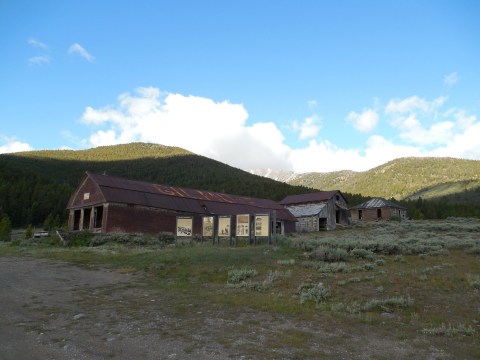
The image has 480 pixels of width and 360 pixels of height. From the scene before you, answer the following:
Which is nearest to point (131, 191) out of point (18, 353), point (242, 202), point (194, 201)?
point (194, 201)

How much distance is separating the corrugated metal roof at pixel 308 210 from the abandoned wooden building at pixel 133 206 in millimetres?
13535

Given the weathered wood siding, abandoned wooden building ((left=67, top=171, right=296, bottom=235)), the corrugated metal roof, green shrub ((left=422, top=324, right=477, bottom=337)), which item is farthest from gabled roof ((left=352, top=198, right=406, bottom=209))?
green shrub ((left=422, top=324, right=477, bottom=337))

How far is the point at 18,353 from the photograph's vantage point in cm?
793

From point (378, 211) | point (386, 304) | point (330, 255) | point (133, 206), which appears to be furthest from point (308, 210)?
A: point (386, 304)

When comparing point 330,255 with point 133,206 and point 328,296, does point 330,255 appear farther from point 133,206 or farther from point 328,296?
point 133,206

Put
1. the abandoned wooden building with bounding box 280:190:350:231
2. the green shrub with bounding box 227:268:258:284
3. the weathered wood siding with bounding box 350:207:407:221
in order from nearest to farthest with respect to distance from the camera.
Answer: the green shrub with bounding box 227:268:258:284, the abandoned wooden building with bounding box 280:190:350:231, the weathered wood siding with bounding box 350:207:407:221

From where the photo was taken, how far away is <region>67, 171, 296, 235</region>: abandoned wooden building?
128ft

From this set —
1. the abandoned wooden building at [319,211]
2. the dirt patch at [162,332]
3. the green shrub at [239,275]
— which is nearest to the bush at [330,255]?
the green shrub at [239,275]

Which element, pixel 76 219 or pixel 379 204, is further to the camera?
pixel 379 204

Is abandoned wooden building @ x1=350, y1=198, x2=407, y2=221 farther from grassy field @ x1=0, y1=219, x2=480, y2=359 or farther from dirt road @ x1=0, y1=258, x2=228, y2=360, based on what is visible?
dirt road @ x1=0, y1=258, x2=228, y2=360

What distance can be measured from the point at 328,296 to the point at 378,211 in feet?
207

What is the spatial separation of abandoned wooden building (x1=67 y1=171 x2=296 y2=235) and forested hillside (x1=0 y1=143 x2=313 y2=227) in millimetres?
18064

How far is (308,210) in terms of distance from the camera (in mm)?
60469

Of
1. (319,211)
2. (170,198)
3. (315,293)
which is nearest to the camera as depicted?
(315,293)
